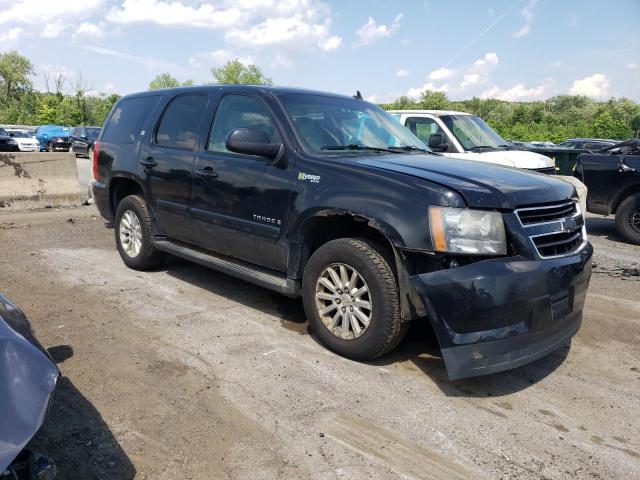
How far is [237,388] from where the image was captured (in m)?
3.48

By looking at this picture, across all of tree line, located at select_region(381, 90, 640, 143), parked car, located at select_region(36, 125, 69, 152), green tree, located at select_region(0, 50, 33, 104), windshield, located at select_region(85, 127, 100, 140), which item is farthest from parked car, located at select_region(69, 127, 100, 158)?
green tree, located at select_region(0, 50, 33, 104)

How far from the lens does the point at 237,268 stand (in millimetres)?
4660

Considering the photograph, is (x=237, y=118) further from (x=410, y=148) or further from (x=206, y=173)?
(x=410, y=148)

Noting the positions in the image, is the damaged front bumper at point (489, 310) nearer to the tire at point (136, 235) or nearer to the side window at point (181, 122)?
the side window at point (181, 122)

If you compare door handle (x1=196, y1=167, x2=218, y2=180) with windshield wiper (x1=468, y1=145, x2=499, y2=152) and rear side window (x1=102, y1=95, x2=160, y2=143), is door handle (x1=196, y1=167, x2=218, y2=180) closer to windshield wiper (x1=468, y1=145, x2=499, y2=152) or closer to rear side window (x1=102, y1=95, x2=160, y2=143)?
rear side window (x1=102, y1=95, x2=160, y2=143)

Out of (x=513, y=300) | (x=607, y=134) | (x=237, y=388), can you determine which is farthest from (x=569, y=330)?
(x=607, y=134)

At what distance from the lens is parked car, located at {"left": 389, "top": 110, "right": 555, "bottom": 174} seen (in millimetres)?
8836

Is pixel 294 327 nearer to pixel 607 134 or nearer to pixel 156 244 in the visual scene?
pixel 156 244

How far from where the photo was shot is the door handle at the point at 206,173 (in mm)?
4783

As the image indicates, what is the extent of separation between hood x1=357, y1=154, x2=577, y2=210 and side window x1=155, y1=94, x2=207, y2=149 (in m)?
1.92

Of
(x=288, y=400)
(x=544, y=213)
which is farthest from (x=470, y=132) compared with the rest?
(x=288, y=400)

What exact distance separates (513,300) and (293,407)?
1.45 meters

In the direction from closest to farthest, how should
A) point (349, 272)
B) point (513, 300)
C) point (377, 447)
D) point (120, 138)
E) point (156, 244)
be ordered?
point (377, 447)
point (513, 300)
point (349, 272)
point (156, 244)
point (120, 138)

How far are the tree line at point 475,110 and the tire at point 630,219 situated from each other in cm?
3539
